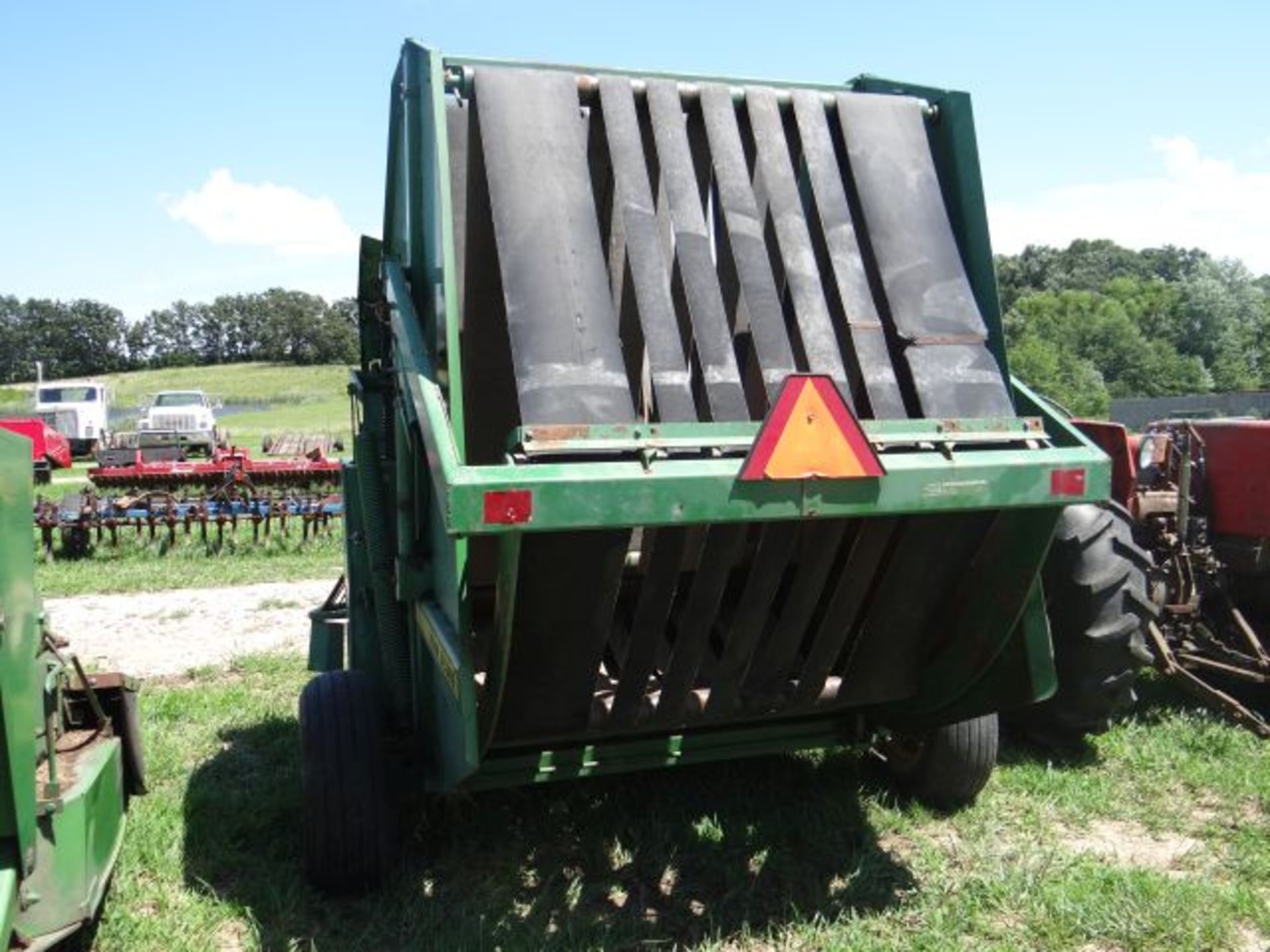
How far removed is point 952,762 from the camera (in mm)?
4418

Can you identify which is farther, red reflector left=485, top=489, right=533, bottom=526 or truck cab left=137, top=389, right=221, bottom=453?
truck cab left=137, top=389, right=221, bottom=453

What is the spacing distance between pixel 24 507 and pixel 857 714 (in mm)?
2774

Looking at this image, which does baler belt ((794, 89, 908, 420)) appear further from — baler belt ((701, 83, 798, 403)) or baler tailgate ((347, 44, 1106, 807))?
baler belt ((701, 83, 798, 403))

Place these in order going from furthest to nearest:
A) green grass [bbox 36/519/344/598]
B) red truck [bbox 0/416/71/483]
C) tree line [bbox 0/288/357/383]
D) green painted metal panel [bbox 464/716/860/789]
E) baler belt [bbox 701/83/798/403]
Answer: tree line [bbox 0/288/357/383]
red truck [bbox 0/416/71/483]
green grass [bbox 36/519/344/598]
green painted metal panel [bbox 464/716/860/789]
baler belt [bbox 701/83/798/403]

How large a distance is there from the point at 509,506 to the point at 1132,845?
3023mm

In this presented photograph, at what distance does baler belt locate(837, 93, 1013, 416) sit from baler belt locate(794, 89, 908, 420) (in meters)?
0.06

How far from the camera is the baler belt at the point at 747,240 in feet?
10.9

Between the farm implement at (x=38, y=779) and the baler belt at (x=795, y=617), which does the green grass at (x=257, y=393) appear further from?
the baler belt at (x=795, y=617)

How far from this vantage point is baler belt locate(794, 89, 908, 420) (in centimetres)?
340

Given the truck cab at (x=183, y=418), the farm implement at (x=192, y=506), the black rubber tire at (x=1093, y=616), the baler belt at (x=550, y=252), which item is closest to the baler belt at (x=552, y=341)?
the baler belt at (x=550, y=252)

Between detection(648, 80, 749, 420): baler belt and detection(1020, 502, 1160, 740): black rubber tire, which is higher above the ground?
detection(648, 80, 749, 420): baler belt

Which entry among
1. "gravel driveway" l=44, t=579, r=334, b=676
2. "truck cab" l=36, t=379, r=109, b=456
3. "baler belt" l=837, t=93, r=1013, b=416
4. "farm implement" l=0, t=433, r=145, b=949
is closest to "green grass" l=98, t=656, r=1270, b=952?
"farm implement" l=0, t=433, r=145, b=949

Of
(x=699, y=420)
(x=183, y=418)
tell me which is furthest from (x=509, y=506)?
(x=183, y=418)

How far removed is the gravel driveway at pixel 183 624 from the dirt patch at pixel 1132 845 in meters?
5.37
